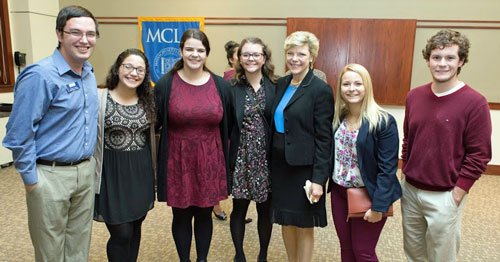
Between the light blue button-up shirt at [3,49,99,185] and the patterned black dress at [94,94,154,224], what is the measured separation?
0.10m

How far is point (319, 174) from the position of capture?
1.92 meters

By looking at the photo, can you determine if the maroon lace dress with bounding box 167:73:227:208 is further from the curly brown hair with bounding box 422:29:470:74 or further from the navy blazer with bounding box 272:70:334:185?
the curly brown hair with bounding box 422:29:470:74

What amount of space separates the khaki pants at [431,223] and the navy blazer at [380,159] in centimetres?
15

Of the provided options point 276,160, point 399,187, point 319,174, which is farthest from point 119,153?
point 399,187

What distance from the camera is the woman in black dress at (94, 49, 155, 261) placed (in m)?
1.85

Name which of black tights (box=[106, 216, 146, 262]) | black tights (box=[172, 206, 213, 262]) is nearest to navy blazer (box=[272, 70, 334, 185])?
black tights (box=[172, 206, 213, 262])

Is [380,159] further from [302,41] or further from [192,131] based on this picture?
[192,131]

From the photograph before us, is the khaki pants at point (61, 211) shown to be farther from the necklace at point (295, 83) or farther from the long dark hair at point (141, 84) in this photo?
the necklace at point (295, 83)

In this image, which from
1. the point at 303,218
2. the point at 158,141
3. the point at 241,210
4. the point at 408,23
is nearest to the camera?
the point at 303,218

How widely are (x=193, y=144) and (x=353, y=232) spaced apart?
976 mm

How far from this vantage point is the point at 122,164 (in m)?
1.87

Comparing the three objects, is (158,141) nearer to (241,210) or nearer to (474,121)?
(241,210)

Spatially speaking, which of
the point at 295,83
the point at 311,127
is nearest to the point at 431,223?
the point at 311,127

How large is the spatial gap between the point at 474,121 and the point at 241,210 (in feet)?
4.50
